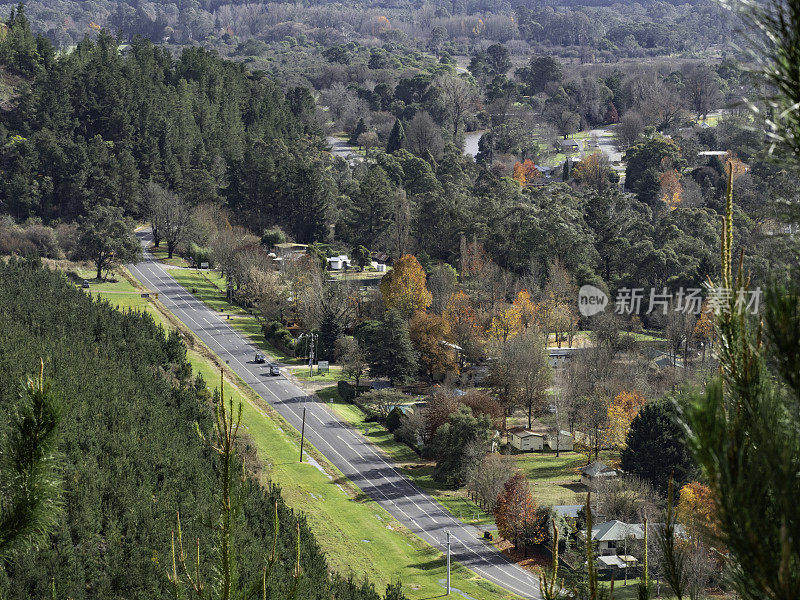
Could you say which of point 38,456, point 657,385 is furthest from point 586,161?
point 38,456

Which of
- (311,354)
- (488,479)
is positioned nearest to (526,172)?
(311,354)

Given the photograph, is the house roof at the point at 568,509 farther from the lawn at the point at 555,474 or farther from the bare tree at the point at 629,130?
the bare tree at the point at 629,130

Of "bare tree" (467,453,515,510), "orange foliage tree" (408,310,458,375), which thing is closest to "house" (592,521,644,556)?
"bare tree" (467,453,515,510)

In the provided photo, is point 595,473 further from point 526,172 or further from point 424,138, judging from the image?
point 424,138

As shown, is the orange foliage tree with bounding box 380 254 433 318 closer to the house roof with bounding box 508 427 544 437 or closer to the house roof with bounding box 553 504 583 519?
the house roof with bounding box 508 427 544 437

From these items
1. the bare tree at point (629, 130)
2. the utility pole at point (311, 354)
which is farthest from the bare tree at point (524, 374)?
the bare tree at point (629, 130)
